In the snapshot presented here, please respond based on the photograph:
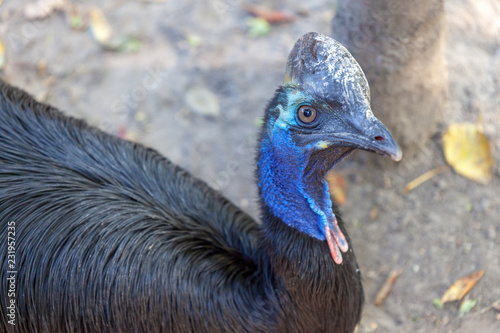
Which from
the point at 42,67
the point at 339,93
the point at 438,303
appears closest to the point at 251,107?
the point at 42,67

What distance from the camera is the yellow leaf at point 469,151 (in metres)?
3.36

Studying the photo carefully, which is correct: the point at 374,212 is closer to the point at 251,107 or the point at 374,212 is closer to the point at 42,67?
the point at 251,107

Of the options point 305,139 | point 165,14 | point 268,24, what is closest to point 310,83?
point 305,139

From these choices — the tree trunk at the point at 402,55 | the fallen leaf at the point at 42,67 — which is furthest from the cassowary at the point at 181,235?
the fallen leaf at the point at 42,67

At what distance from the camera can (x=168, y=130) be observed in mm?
4004

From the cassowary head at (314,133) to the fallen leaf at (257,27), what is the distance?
2.34m

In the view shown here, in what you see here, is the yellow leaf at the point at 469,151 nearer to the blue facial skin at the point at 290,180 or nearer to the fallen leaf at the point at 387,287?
the fallen leaf at the point at 387,287

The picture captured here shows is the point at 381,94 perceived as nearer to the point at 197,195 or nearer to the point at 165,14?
the point at 197,195

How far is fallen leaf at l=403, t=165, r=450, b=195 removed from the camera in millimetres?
3447

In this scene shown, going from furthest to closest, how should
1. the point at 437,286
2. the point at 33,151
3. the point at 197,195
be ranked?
the point at 437,286, the point at 197,195, the point at 33,151

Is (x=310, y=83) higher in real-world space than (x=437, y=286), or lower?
higher

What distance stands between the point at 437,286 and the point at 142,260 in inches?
66.5

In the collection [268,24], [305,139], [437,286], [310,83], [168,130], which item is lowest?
[168,130]

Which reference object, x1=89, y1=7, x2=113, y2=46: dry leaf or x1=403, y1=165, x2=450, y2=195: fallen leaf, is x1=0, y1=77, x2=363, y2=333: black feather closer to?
x1=403, y1=165, x2=450, y2=195: fallen leaf
